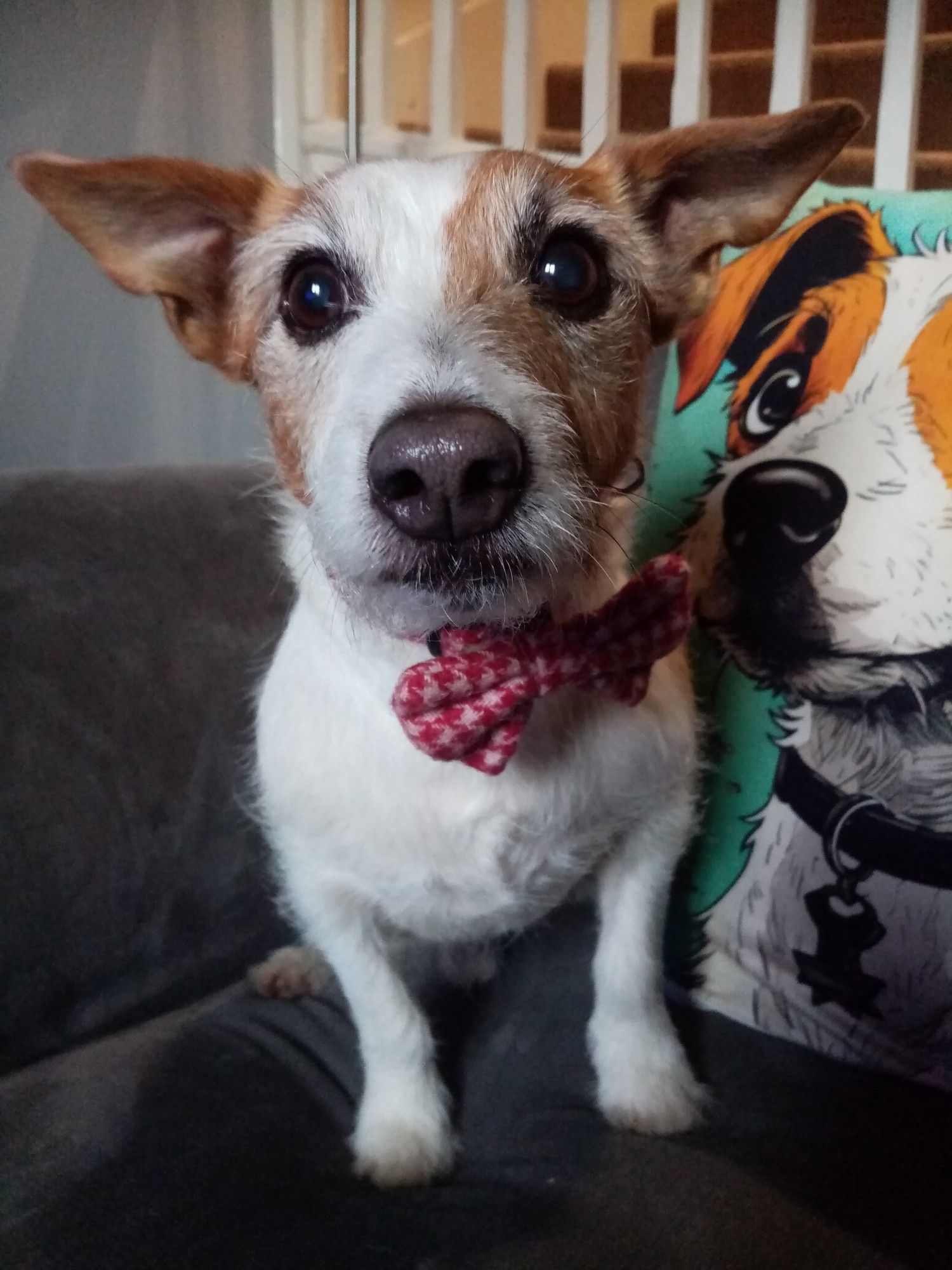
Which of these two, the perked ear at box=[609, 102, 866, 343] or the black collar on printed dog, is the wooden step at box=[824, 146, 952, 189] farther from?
→ the black collar on printed dog

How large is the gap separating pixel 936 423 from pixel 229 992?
1222 mm

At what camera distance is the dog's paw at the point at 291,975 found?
1.41 m

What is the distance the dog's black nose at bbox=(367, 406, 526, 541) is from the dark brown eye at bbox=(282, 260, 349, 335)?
35 centimetres

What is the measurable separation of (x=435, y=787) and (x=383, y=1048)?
0.35 meters

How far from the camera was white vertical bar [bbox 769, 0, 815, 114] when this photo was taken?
1.80 meters

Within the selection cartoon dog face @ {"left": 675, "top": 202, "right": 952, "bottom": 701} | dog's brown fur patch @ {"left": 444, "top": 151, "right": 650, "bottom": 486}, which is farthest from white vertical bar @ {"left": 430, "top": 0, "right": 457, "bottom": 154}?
dog's brown fur patch @ {"left": 444, "top": 151, "right": 650, "bottom": 486}

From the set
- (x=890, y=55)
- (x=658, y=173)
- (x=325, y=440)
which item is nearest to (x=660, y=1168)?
(x=325, y=440)

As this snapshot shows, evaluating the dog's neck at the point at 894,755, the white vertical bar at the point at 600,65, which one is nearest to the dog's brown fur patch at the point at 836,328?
the dog's neck at the point at 894,755

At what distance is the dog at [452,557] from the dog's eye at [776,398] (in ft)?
0.47

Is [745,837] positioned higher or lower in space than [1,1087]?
higher

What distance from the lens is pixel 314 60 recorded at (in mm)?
2592

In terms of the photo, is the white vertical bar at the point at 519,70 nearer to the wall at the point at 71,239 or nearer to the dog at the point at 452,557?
the wall at the point at 71,239

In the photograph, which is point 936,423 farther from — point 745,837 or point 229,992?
point 229,992

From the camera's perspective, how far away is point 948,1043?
1.05 metres
